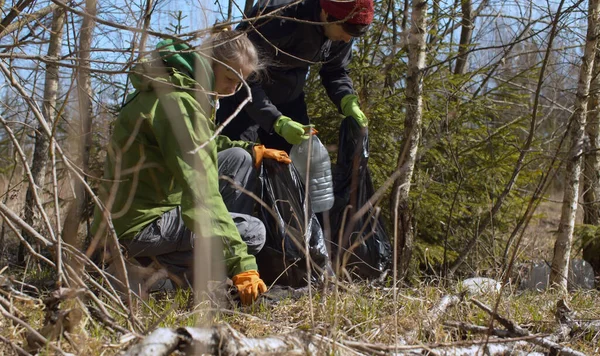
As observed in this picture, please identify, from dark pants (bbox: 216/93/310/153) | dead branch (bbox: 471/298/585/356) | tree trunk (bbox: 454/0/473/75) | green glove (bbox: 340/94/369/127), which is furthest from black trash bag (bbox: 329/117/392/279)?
tree trunk (bbox: 454/0/473/75)

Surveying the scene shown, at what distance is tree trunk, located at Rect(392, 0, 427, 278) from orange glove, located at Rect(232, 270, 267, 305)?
1171 mm

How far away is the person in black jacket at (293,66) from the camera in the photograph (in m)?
3.35

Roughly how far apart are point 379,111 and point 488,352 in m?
2.58

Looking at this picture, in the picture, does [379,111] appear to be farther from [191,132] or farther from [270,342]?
[270,342]

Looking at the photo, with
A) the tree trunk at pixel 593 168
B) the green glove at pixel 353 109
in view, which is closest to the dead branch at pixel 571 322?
the green glove at pixel 353 109

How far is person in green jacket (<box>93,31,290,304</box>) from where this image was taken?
2.46 m

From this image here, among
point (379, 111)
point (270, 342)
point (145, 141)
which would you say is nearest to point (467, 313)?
point (270, 342)

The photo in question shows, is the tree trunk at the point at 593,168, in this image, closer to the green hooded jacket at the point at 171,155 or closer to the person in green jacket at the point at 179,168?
the person in green jacket at the point at 179,168

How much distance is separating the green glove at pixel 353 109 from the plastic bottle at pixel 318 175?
0.27 meters

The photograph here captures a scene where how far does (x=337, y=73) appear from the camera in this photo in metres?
3.96

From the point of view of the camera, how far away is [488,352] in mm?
2031

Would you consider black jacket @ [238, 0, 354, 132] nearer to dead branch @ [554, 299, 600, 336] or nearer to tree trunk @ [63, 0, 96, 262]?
tree trunk @ [63, 0, 96, 262]

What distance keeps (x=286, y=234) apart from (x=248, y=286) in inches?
27.1

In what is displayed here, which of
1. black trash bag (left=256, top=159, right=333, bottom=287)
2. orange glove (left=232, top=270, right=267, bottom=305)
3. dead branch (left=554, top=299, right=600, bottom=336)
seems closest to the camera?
dead branch (left=554, top=299, right=600, bottom=336)
